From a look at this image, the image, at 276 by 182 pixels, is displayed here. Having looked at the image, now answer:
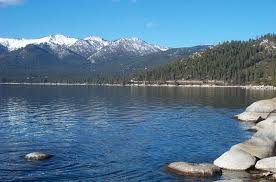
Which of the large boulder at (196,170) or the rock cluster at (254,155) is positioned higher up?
the rock cluster at (254,155)

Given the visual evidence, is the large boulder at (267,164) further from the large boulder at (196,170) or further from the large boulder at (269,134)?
the large boulder at (269,134)

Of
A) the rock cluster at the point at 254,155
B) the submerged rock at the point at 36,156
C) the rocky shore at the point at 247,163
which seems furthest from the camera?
the submerged rock at the point at 36,156

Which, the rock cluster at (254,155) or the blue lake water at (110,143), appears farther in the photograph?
the rock cluster at (254,155)

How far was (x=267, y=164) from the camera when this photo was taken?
4906 centimetres

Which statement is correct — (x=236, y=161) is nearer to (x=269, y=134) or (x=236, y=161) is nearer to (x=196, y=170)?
(x=196, y=170)

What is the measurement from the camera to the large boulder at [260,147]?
52.3 meters

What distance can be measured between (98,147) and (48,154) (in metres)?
8.43

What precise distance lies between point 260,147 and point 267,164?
4.17 meters

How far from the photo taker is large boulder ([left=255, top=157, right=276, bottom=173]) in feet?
159

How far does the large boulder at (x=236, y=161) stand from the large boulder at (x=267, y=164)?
0.61 metres

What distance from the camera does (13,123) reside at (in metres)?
90.9

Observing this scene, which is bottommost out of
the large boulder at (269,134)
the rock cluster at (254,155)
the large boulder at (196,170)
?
the large boulder at (196,170)

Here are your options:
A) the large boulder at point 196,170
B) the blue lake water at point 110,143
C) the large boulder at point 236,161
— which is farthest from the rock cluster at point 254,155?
the blue lake water at point 110,143

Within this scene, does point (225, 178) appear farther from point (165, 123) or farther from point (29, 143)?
point (165, 123)
